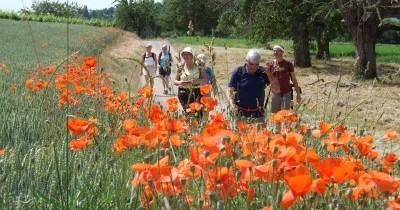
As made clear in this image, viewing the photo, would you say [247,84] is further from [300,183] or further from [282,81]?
[300,183]

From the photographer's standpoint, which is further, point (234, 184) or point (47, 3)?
point (47, 3)

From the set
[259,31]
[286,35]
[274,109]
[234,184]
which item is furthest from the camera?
[286,35]

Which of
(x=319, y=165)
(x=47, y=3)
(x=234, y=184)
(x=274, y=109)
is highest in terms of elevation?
(x=47, y=3)

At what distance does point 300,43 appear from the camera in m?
25.0

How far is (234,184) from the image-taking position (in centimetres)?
204

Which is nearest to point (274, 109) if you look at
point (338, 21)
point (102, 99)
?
point (102, 99)

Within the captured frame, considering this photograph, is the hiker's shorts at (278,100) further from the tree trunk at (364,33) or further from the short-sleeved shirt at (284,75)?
the tree trunk at (364,33)

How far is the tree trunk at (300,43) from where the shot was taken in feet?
81.8

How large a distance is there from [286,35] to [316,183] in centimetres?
2599

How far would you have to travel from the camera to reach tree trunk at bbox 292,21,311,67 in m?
24.9

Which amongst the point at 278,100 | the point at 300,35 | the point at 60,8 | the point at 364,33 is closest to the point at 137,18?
the point at 300,35

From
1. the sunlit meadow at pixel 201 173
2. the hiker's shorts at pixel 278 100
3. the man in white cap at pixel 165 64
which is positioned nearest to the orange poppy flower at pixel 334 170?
the sunlit meadow at pixel 201 173

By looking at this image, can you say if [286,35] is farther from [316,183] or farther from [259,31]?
[316,183]

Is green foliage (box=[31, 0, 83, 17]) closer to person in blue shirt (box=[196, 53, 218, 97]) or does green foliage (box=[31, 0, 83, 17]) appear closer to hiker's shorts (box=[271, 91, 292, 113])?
person in blue shirt (box=[196, 53, 218, 97])
